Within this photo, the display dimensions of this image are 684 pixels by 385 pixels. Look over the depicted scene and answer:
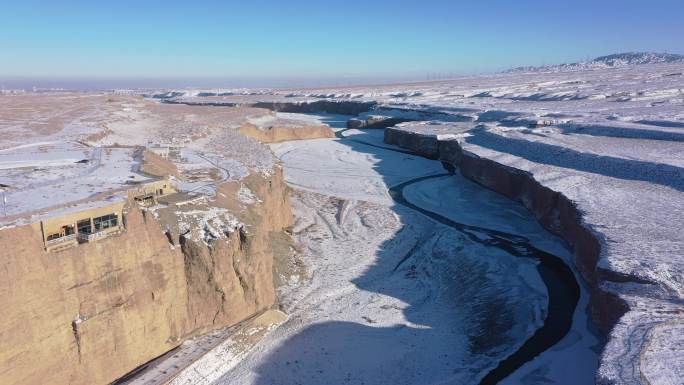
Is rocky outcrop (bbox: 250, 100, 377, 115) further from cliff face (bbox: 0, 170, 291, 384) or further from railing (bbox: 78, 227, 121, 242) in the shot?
railing (bbox: 78, 227, 121, 242)

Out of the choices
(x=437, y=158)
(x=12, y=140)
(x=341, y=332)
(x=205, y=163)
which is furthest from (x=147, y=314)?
(x=437, y=158)

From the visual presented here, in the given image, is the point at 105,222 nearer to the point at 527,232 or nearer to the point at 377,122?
the point at 527,232

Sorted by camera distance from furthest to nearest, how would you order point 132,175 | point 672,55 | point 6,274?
point 672,55 → point 132,175 → point 6,274

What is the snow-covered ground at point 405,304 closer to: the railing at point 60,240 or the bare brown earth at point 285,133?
the railing at point 60,240

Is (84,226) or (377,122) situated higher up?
(84,226)

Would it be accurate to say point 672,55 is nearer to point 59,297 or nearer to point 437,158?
point 437,158

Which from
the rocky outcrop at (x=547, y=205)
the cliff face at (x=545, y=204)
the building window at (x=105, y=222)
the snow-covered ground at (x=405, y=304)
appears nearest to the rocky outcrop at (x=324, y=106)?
the cliff face at (x=545, y=204)

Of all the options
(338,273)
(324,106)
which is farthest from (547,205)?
(324,106)
